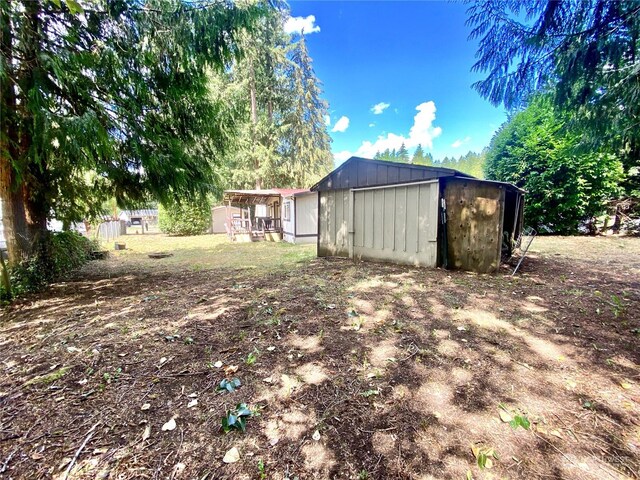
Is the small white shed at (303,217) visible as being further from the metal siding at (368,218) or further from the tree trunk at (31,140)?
the tree trunk at (31,140)

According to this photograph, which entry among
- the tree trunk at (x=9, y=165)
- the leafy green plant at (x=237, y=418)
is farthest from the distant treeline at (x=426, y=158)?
the leafy green plant at (x=237, y=418)

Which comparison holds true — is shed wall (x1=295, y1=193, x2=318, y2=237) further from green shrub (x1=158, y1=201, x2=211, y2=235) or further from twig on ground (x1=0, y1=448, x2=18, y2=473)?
twig on ground (x1=0, y1=448, x2=18, y2=473)

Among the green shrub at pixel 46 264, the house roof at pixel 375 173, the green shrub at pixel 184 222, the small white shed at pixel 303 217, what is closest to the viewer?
the green shrub at pixel 46 264

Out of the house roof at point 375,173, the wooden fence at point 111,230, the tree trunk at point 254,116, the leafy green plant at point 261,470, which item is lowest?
the leafy green plant at point 261,470

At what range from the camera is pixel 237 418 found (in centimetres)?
178

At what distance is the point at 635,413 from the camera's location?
1.78 meters

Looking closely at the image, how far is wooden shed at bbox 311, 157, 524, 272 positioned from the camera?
550 cm

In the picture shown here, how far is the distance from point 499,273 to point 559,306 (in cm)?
192

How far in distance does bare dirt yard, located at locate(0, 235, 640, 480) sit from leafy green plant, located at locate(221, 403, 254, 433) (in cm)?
4

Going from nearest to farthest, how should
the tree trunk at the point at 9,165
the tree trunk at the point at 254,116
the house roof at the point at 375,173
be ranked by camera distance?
the tree trunk at the point at 9,165
the house roof at the point at 375,173
the tree trunk at the point at 254,116

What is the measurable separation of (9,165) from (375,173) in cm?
659

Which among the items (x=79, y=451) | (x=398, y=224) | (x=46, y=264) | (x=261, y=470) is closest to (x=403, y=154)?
(x=398, y=224)

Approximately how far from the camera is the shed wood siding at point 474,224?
5.35 metres

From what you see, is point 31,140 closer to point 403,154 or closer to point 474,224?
point 474,224
